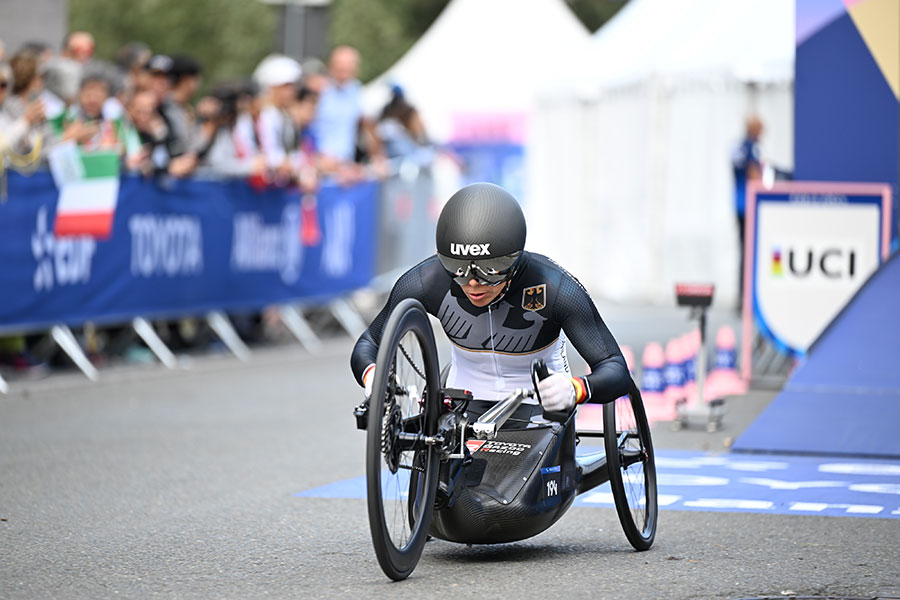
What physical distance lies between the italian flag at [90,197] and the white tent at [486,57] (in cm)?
1705

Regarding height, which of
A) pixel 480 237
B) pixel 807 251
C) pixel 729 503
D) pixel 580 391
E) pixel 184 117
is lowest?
pixel 729 503

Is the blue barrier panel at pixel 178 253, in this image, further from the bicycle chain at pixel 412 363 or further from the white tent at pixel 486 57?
the white tent at pixel 486 57

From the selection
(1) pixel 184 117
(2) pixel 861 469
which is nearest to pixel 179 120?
(1) pixel 184 117

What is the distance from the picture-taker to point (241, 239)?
1524 cm

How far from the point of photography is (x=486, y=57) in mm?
30547

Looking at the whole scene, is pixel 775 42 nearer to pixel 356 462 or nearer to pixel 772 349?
pixel 772 349

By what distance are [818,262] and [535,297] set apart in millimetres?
6757

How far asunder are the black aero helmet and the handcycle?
0.28 metres

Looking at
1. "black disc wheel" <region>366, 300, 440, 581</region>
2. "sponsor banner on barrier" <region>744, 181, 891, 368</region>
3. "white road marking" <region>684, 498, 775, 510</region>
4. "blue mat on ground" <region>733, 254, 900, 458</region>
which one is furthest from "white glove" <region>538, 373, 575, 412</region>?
"sponsor banner on barrier" <region>744, 181, 891, 368</region>

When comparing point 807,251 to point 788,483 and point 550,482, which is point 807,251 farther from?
point 550,482

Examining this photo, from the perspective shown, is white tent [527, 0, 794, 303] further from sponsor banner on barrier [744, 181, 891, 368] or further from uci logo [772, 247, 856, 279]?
uci logo [772, 247, 856, 279]

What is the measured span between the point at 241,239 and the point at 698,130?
8408 mm

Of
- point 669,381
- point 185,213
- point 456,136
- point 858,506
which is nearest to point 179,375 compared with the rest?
point 185,213

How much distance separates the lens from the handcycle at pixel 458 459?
5.70 metres
